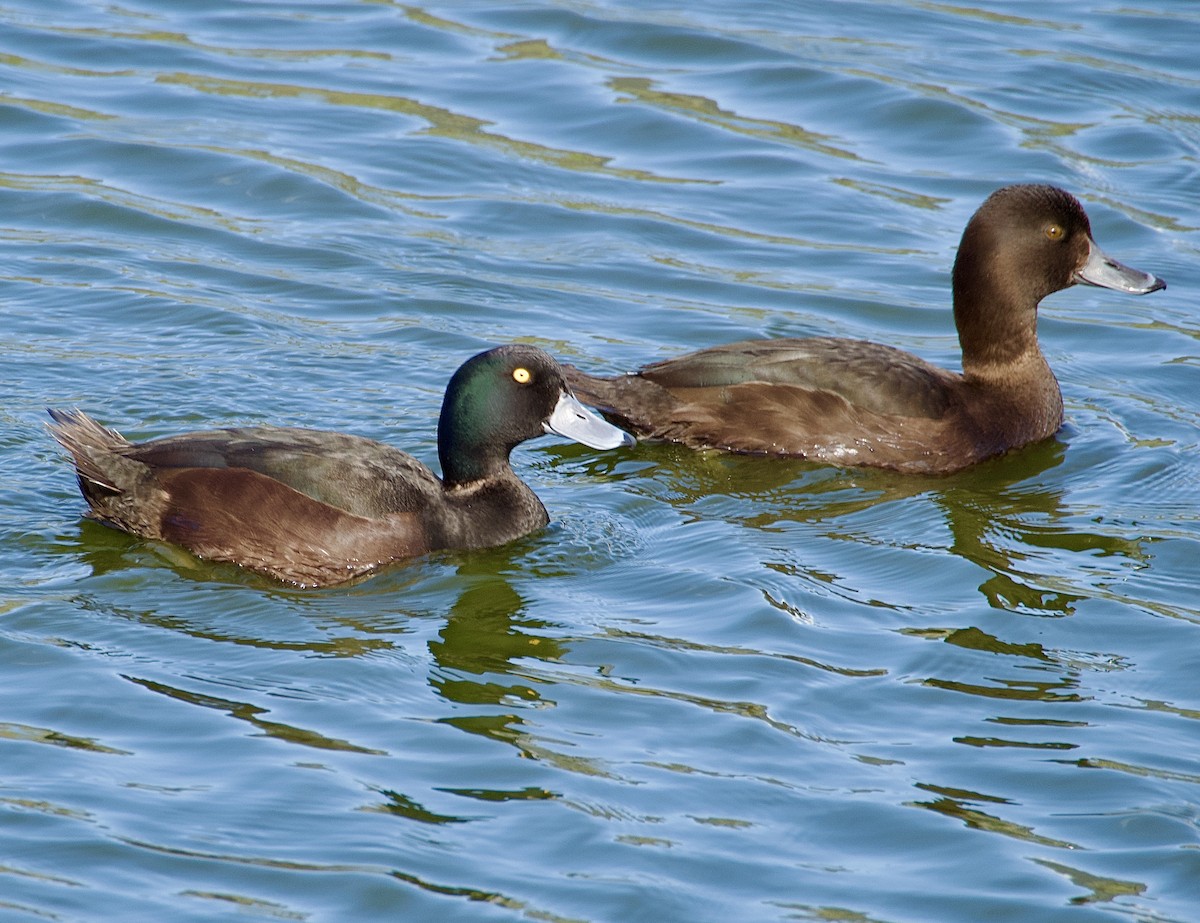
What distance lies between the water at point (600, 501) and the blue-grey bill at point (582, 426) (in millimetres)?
407

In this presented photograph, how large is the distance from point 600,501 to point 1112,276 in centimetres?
346

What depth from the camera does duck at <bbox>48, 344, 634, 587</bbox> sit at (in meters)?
8.28

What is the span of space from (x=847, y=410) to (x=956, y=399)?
2.32 feet

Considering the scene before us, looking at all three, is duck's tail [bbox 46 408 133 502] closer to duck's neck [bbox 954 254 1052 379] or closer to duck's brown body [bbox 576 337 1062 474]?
duck's brown body [bbox 576 337 1062 474]

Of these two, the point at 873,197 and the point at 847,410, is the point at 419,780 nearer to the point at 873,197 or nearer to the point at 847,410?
the point at 847,410

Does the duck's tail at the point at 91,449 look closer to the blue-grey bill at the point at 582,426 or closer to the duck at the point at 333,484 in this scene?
the duck at the point at 333,484

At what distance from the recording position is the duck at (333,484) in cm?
828

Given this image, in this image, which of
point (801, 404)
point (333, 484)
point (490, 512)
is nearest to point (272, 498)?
point (333, 484)

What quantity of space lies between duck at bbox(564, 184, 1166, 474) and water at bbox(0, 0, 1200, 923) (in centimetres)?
21

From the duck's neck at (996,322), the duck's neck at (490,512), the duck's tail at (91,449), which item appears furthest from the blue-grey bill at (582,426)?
the duck's neck at (996,322)

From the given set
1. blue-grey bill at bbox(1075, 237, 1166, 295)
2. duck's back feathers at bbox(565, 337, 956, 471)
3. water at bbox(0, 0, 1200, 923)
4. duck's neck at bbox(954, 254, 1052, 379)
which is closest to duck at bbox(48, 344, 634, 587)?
water at bbox(0, 0, 1200, 923)

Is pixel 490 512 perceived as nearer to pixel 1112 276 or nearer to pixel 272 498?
pixel 272 498

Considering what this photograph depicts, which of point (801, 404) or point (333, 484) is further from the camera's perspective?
point (801, 404)

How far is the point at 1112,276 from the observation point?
10617 mm
